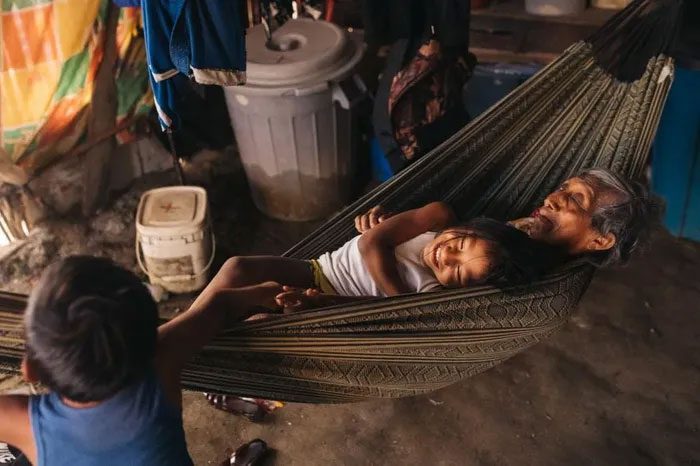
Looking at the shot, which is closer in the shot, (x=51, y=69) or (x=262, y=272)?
(x=262, y=272)

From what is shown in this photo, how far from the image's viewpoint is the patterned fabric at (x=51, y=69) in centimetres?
209

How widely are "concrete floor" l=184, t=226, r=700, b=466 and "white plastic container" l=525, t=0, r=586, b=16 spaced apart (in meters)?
1.31

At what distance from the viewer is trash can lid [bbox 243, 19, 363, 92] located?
234 cm

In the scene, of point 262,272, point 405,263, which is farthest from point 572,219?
point 262,272

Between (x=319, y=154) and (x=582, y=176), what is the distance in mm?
1112

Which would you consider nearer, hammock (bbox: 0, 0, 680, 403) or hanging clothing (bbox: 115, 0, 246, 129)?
hammock (bbox: 0, 0, 680, 403)

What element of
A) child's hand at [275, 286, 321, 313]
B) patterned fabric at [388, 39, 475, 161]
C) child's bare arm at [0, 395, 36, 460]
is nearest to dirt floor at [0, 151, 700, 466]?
child's hand at [275, 286, 321, 313]

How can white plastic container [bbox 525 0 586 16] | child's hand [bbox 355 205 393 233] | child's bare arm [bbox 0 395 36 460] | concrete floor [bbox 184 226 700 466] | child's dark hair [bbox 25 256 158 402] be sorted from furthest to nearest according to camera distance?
white plastic container [bbox 525 0 586 16]
concrete floor [bbox 184 226 700 466]
child's hand [bbox 355 205 393 233]
child's bare arm [bbox 0 395 36 460]
child's dark hair [bbox 25 256 158 402]

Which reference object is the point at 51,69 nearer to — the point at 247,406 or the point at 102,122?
the point at 102,122

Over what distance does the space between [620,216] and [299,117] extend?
1.21 meters

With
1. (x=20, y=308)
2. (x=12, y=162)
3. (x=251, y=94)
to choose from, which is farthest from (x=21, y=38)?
(x=20, y=308)

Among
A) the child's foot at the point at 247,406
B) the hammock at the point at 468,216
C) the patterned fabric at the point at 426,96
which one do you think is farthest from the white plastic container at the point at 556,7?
the child's foot at the point at 247,406

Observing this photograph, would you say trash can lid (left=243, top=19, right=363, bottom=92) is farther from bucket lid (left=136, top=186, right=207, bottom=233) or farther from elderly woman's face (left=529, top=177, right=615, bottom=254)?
elderly woman's face (left=529, top=177, right=615, bottom=254)

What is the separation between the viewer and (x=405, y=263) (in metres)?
1.72
